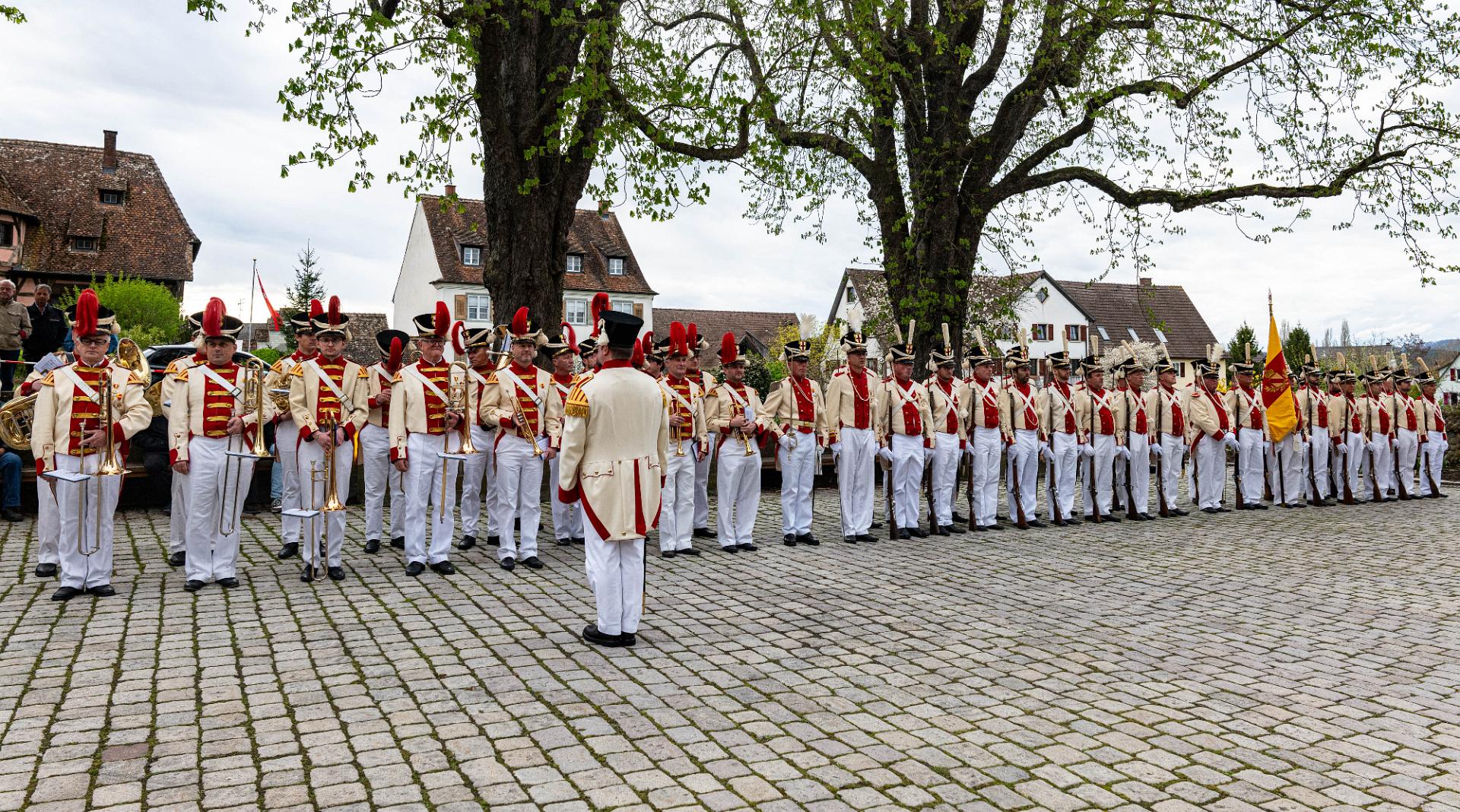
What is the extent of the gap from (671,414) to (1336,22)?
13.7m

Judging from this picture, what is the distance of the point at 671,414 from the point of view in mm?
10133

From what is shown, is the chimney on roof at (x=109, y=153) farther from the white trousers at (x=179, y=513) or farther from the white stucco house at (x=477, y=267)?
the white trousers at (x=179, y=513)

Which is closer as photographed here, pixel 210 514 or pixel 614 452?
pixel 614 452

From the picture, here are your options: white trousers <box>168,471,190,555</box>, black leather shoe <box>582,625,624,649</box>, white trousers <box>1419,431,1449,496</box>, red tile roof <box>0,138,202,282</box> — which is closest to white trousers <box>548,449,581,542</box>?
white trousers <box>168,471,190,555</box>

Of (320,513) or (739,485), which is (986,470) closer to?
(739,485)

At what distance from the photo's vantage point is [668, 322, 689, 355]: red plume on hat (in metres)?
8.24

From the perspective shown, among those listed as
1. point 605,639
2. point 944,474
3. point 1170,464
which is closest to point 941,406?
point 944,474

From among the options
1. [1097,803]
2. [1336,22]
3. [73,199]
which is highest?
[73,199]

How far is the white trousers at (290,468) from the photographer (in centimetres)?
874

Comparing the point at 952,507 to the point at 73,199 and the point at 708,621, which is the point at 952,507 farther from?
the point at 73,199

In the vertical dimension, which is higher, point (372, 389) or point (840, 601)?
point (372, 389)

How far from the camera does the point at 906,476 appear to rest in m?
11.7

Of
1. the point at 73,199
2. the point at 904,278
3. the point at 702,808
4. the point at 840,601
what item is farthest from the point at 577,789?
the point at 73,199

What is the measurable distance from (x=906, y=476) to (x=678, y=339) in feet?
13.9
